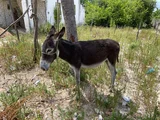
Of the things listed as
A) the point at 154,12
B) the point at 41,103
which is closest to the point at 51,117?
the point at 41,103

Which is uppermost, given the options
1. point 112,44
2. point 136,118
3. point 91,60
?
point 112,44

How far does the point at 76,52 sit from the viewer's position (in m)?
2.72

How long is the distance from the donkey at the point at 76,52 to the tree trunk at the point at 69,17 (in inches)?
21.4

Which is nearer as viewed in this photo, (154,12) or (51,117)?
(51,117)

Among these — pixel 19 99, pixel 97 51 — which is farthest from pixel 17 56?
pixel 97 51

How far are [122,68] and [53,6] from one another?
429 inches

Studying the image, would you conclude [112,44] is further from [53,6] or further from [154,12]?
[154,12]

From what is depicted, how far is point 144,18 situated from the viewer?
17250mm

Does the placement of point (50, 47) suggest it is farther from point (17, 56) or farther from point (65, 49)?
point (17, 56)

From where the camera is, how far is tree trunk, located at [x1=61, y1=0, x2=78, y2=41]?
10.6ft

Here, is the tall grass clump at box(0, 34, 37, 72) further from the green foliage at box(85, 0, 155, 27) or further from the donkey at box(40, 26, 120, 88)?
the green foliage at box(85, 0, 155, 27)

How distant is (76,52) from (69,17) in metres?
0.88

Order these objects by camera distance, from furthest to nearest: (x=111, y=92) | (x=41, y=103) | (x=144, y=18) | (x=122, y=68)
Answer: (x=144, y=18) < (x=122, y=68) < (x=111, y=92) < (x=41, y=103)

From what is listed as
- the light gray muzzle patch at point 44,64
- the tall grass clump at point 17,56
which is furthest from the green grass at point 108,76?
the light gray muzzle patch at point 44,64
